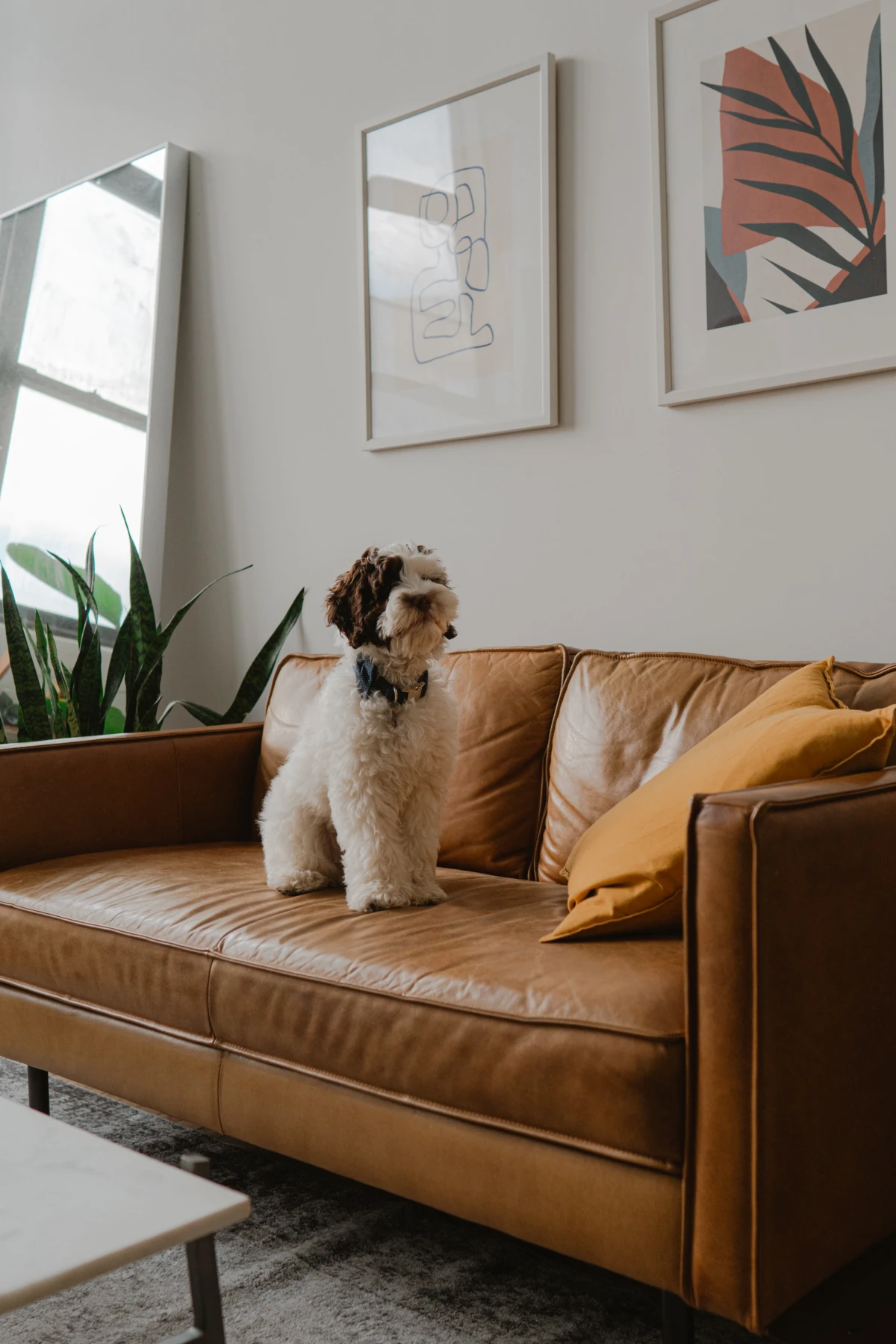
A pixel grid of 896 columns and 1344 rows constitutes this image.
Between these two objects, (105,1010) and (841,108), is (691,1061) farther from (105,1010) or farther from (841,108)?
(841,108)

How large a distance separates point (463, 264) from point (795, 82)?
0.90 metres

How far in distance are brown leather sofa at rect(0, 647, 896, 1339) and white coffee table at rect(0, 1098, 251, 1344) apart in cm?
50

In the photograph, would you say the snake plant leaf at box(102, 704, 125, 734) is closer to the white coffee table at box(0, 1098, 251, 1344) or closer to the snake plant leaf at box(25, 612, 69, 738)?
the snake plant leaf at box(25, 612, 69, 738)

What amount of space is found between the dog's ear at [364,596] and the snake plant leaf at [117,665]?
1410 mm

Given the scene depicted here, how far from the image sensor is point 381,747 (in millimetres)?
2062

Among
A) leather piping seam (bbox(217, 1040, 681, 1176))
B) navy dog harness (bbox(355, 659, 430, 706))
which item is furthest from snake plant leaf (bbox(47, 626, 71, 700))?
leather piping seam (bbox(217, 1040, 681, 1176))

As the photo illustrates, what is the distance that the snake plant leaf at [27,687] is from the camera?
311 cm

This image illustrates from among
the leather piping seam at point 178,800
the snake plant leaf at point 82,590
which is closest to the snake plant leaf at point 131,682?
the snake plant leaf at point 82,590

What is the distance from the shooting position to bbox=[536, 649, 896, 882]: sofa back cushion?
2.10 metres

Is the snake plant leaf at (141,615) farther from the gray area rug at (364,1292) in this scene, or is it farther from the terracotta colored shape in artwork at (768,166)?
the terracotta colored shape in artwork at (768,166)

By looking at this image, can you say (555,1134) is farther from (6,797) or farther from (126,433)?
(126,433)

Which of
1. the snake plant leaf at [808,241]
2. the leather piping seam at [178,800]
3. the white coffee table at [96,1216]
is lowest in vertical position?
the white coffee table at [96,1216]

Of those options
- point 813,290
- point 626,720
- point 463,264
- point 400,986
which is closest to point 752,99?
point 813,290

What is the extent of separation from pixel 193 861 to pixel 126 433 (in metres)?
1.81
